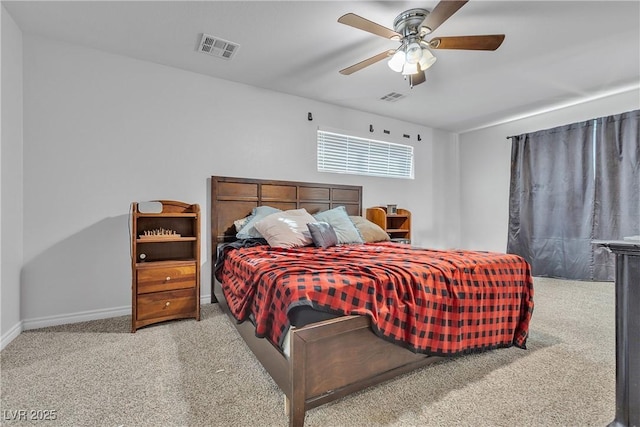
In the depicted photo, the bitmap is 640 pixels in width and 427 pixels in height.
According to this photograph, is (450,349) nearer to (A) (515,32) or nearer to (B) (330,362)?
(B) (330,362)

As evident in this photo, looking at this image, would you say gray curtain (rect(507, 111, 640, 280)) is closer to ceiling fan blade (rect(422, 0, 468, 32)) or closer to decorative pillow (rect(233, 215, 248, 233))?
ceiling fan blade (rect(422, 0, 468, 32))

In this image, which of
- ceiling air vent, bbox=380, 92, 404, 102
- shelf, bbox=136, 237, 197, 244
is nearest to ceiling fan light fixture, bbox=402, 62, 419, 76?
ceiling air vent, bbox=380, 92, 404, 102

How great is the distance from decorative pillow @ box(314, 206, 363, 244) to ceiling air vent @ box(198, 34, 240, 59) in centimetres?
196

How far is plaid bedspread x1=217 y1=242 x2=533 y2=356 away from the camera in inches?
56.9

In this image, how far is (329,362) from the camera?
139 cm

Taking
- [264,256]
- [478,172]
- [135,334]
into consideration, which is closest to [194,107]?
[264,256]

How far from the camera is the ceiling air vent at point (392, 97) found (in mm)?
3814

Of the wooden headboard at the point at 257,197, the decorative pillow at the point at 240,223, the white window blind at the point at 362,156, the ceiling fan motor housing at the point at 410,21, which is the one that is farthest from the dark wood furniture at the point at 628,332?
the white window blind at the point at 362,156

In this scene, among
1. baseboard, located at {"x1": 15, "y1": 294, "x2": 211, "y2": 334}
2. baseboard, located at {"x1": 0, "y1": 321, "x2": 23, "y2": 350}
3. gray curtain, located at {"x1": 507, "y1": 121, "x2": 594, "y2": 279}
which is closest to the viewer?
baseboard, located at {"x1": 0, "y1": 321, "x2": 23, "y2": 350}

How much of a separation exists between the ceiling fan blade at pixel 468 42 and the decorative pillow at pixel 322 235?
184 centimetres

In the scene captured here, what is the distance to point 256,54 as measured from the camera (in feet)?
9.40

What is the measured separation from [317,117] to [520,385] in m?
3.57

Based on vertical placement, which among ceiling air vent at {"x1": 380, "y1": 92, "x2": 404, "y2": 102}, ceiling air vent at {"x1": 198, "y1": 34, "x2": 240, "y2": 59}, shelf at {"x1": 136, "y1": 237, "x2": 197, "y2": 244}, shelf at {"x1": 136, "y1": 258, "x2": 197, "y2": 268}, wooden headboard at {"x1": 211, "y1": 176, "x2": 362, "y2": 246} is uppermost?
ceiling air vent at {"x1": 380, "y1": 92, "x2": 404, "y2": 102}

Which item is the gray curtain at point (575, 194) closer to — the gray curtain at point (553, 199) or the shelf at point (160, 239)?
the gray curtain at point (553, 199)
